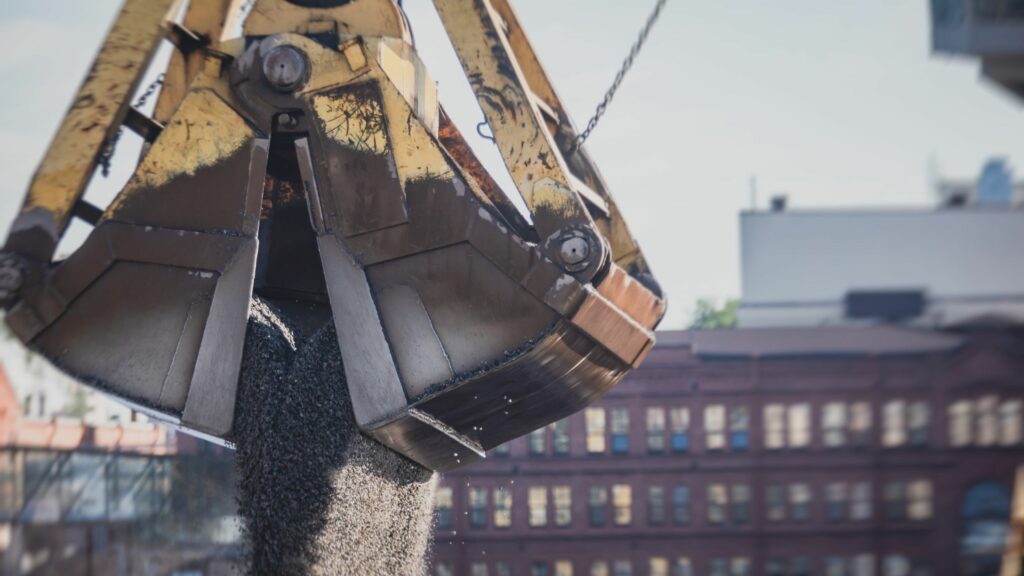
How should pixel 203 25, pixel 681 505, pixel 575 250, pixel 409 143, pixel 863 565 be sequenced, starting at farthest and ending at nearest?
pixel 681 505 → pixel 863 565 → pixel 203 25 → pixel 409 143 → pixel 575 250

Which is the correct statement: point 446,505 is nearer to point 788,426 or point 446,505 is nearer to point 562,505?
point 562,505

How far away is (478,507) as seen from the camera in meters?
33.1

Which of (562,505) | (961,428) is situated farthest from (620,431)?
(961,428)

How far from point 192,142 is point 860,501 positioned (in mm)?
30861

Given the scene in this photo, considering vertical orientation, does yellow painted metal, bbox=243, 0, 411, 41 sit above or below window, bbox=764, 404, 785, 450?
above

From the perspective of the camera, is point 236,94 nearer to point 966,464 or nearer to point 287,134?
point 287,134

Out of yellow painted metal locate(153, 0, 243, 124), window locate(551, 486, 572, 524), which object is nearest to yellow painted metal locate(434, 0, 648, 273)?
yellow painted metal locate(153, 0, 243, 124)

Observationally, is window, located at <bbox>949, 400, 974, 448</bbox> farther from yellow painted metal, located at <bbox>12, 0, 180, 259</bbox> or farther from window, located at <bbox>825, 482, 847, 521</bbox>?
yellow painted metal, located at <bbox>12, 0, 180, 259</bbox>

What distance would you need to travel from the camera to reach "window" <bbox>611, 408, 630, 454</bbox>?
33875mm

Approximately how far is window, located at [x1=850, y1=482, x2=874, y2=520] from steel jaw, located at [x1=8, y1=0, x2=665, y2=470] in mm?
30021

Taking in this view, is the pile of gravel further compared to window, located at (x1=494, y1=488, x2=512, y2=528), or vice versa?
window, located at (x1=494, y1=488, x2=512, y2=528)

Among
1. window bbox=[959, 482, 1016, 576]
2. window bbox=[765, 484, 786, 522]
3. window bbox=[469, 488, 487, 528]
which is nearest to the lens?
window bbox=[959, 482, 1016, 576]

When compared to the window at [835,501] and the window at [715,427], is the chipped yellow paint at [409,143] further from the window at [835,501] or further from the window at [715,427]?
the window at [835,501]

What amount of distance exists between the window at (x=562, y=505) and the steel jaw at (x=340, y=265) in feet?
94.2
